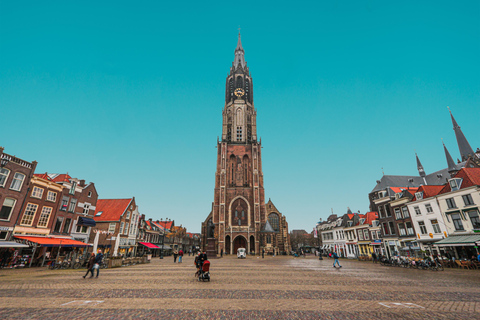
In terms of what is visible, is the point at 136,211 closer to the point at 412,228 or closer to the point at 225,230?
the point at 225,230

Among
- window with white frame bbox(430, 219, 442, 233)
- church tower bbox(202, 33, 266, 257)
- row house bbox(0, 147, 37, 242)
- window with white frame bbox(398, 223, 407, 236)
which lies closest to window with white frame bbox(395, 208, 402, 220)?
window with white frame bbox(398, 223, 407, 236)

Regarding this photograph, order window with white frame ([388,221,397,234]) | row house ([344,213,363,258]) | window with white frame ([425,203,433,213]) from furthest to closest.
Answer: row house ([344,213,363,258]) < window with white frame ([388,221,397,234]) < window with white frame ([425,203,433,213])

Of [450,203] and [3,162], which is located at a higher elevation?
[3,162]

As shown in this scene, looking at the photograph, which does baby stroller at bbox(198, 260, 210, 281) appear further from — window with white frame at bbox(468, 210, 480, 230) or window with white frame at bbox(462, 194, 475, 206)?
window with white frame at bbox(462, 194, 475, 206)

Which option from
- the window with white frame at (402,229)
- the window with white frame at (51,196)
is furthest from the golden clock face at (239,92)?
the window with white frame at (51,196)

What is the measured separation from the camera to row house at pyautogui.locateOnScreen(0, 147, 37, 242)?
722 inches

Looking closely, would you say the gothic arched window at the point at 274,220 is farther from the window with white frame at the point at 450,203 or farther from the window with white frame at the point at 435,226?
the window with white frame at the point at 450,203

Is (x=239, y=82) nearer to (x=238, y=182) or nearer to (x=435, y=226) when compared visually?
(x=238, y=182)

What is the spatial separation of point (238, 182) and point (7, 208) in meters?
41.7

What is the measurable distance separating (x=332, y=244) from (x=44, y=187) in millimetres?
52392

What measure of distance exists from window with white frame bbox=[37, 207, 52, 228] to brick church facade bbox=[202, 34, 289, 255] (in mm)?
25707

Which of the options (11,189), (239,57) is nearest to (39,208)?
(11,189)

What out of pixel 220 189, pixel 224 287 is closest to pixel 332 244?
pixel 220 189

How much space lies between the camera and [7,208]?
18719mm
